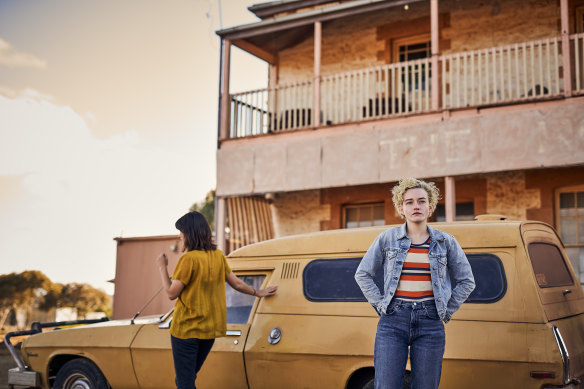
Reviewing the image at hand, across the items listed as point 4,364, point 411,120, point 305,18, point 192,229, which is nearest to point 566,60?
point 411,120

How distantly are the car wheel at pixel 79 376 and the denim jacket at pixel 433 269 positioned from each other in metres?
3.31

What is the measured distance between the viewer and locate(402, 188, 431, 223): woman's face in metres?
3.76

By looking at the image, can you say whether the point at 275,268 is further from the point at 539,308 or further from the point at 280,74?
the point at 280,74

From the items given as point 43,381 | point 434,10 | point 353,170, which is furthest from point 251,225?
point 43,381

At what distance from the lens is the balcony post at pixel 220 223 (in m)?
12.7

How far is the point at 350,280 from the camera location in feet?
16.6

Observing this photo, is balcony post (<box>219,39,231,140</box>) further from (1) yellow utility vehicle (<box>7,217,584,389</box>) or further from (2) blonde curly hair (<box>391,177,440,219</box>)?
(2) blonde curly hair (<box>391,177,440,219</box>)

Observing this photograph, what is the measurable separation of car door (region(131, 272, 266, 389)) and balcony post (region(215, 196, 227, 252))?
6791 millimetres

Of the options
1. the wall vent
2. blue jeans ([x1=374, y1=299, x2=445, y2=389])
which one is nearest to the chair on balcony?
the wall vent

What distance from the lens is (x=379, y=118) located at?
38.0 feet

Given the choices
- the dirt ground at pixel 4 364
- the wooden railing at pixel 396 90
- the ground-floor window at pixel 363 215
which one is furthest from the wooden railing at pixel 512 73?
the dirt ground at pixel 4 364

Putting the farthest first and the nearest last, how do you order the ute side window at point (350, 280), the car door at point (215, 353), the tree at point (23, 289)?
the tree at point (23, 289) → the car door at point (215, 353) → the ute side window at point (350, 280)

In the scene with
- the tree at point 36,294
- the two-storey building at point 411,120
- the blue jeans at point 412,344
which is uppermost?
the two-storey building at point 411,120

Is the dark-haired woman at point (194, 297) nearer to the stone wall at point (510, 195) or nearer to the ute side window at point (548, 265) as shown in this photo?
the ute side window at point (548, 265)
